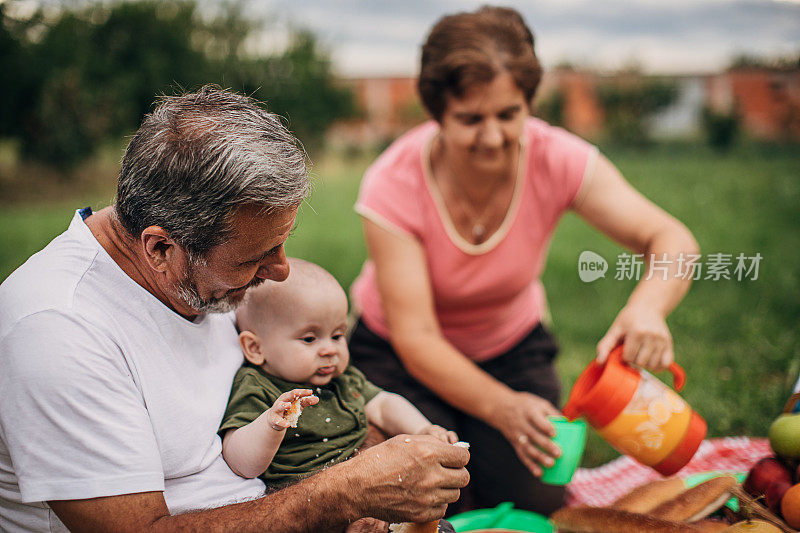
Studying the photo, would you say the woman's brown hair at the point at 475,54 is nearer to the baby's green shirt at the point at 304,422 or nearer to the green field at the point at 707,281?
the green field at the point at 707,281

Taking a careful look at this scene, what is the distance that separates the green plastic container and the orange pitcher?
16.8 inches

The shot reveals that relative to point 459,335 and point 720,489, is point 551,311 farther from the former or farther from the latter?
point 720,489

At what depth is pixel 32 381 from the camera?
1295 millimetres

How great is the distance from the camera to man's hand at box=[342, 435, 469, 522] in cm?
145

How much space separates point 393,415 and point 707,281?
3910 millimetres

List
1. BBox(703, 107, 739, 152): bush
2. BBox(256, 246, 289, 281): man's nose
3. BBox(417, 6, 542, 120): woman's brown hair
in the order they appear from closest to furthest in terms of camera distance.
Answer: BBox(256, 246, 289, 281): man's nose
BBox(417, 6, 542, 120): woman's brown hair
BBox(703, 107, 739, 152): bush

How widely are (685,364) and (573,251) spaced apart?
2.48 meters

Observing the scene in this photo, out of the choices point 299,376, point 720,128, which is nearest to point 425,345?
point 299,376

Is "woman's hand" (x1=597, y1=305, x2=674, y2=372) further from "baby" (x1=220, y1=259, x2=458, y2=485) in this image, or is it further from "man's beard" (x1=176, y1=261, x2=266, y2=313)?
"man's beard" (x1=176, y1=261, x2=266, y2=313)

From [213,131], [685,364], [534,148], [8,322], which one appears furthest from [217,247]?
[685,364]

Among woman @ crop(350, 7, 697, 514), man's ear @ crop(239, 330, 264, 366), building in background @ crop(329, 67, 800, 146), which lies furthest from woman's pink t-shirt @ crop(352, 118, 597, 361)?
building in background @ crop(329, 67, 800, 146)

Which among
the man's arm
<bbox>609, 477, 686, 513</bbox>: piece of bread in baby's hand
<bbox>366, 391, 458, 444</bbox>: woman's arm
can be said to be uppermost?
the man's arm

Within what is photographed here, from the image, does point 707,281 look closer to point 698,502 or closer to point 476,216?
point 476,216

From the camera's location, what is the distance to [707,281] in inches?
202
